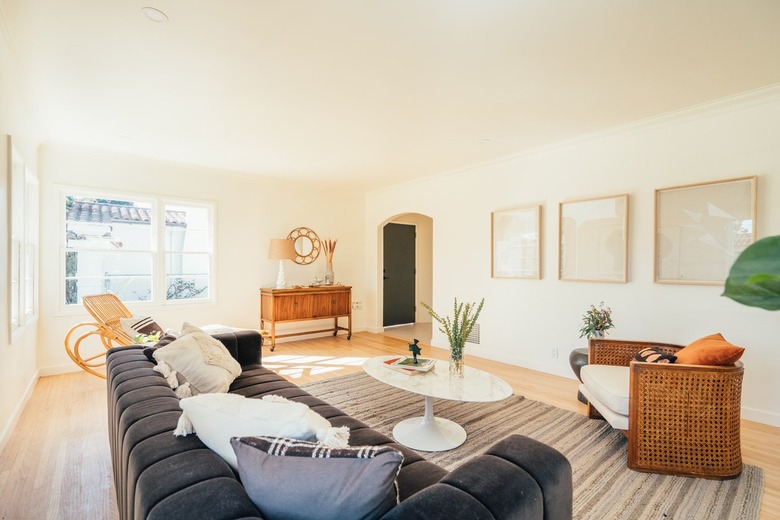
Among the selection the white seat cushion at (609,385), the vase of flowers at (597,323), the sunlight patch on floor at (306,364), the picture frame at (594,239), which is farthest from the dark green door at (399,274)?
the white seat cushion at (609,385)

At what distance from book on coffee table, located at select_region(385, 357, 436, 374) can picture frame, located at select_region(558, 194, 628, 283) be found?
2049 millimetres

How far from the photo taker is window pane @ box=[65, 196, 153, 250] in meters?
4.42

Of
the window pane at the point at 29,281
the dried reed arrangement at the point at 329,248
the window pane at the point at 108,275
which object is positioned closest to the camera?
the window pane at the point at 29,281

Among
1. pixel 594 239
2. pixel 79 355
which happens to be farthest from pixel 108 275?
pixel 594 239

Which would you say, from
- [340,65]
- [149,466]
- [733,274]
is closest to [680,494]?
[733,274]

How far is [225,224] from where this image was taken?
17.9ft

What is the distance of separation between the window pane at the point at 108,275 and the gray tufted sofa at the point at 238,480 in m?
3.73

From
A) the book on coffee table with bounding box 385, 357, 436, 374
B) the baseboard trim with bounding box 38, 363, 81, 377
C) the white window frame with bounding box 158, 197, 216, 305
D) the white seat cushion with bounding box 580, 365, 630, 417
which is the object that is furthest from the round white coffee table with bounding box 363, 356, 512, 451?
the baseboard trim with bounding box 38, 363, 81, 377

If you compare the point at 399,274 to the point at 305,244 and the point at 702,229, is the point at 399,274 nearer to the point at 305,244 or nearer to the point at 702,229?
the point at 305,244

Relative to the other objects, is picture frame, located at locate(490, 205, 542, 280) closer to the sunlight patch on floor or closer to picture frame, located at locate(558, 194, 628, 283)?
picture frame, located at locate(558, 194, 628, 283)

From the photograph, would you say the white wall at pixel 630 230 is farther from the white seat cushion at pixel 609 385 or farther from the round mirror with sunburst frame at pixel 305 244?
the round mirror with sunburst frame at pixel 305 244

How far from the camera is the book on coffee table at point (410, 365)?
2.77 m

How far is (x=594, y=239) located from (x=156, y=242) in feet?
17.0

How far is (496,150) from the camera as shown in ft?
14.4
